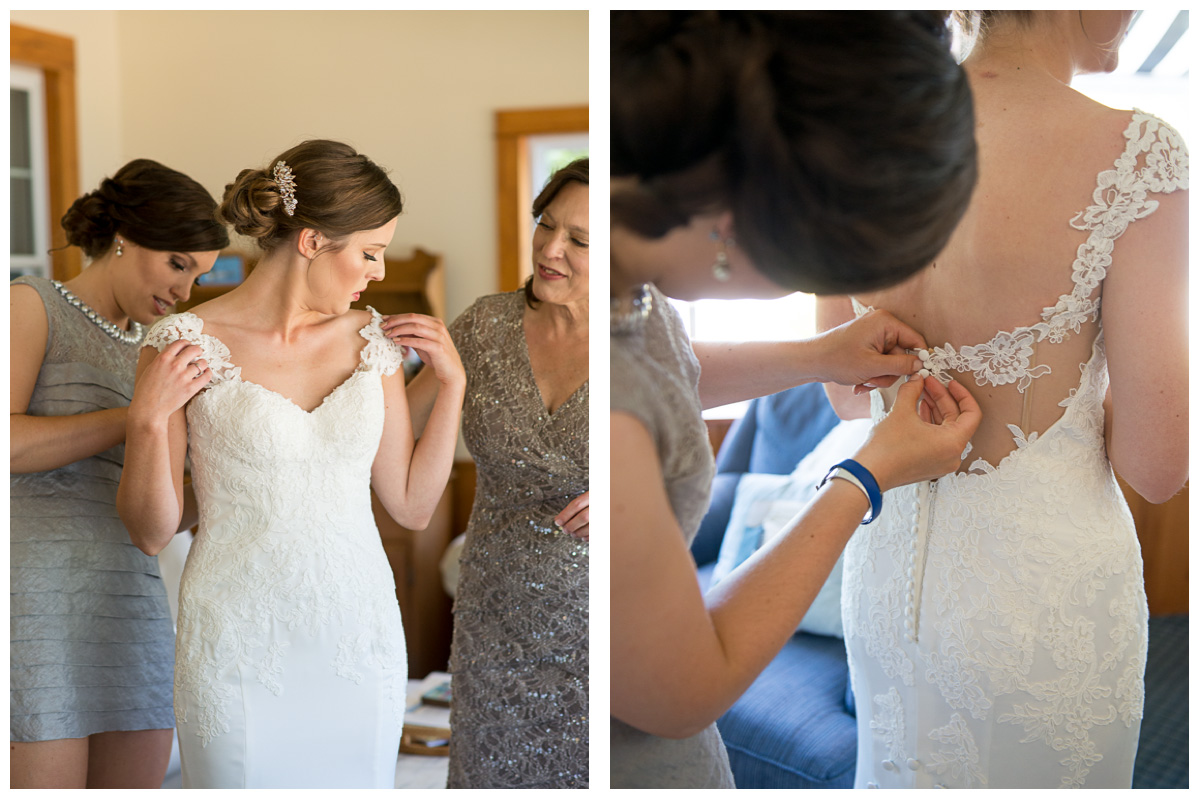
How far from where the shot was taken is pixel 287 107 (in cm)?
149

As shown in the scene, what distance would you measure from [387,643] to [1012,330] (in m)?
0.83

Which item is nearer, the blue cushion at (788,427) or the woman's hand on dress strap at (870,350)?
the woman's hand on dress strap at (870,350)

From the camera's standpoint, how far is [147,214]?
3.63ft

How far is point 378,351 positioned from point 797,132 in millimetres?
582

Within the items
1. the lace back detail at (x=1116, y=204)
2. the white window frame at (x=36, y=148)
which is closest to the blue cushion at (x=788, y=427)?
the lace back detail at (x=1116, y=204)

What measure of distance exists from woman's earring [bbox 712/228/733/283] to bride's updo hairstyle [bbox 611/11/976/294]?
0.01m

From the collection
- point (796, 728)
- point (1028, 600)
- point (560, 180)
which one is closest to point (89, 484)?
point (560, 180)

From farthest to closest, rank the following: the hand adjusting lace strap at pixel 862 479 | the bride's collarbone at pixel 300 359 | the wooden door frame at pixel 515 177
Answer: the wooden door frame at pixel 515 177 → the bride's collarbone at pixel 300 359 → the hand adjusting lace strap at pixel 862 479

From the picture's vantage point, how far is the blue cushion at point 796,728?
64.9 inches

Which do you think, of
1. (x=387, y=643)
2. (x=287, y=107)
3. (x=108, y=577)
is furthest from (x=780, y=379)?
(x=287, y=107)

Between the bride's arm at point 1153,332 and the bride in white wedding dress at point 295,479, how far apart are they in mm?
728

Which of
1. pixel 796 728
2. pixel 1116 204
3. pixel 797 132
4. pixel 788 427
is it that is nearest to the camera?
pixel 797 132

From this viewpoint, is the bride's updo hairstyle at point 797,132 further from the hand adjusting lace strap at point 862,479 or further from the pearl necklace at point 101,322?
the pearl necklace at point 101,322

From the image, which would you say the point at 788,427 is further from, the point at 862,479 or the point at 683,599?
the point at 683,599
